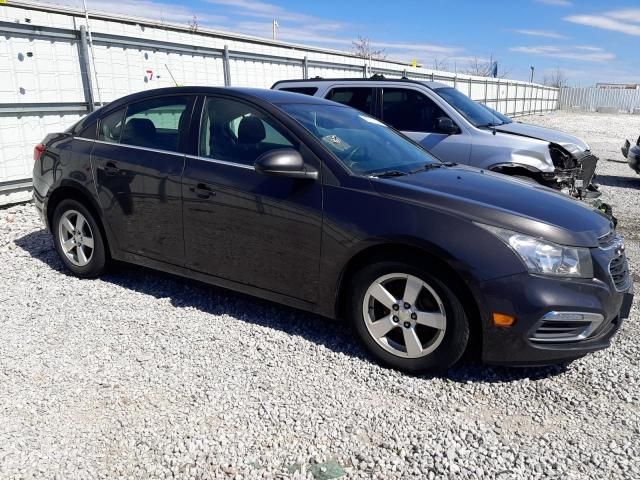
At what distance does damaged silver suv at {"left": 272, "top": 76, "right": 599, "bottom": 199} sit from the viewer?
6934 mm

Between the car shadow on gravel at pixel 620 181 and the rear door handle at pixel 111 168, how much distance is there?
1036 centimetres

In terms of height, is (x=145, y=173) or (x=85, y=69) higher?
(x=85, y=69)

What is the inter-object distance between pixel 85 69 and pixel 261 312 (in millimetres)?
5588

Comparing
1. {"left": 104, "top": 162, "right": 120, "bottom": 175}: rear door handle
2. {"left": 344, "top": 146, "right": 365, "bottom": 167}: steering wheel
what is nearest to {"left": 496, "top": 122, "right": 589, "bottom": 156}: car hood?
{"left": 344, "top": 146, "right": 365, "bottom": 167}: steering wheel

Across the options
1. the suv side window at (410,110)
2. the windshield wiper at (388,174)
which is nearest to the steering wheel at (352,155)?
the windshield wiper at (388,174)

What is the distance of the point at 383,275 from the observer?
3365mm

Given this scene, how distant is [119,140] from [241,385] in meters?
2.52

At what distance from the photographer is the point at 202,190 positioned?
4027 millimetres

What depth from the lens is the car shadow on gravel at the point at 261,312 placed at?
3.46 meters

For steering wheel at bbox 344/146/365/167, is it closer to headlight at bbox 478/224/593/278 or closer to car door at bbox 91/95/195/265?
headlight at bbox 478/224/593/278

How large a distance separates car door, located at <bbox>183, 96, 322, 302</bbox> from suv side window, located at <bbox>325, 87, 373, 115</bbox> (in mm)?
3955

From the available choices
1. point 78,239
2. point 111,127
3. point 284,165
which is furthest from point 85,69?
point 284,165

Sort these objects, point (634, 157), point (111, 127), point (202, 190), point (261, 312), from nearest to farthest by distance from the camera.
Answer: point (202, 190) → point (261, 312) → point (111, 127) → point (634, 157)

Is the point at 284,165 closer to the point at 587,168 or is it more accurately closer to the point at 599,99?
the point at 587,168
